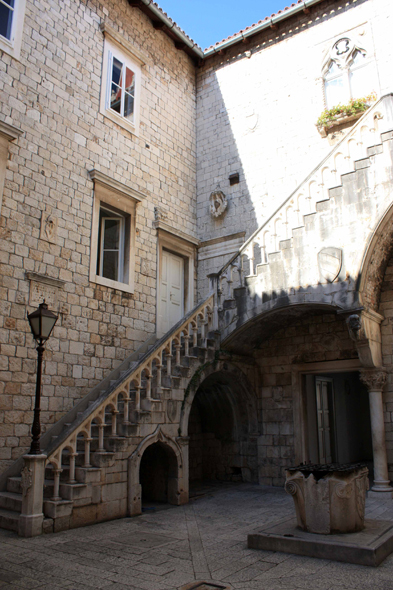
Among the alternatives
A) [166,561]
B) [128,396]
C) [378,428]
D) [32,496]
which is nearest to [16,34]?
[128,396]

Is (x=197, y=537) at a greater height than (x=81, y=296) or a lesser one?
lesser

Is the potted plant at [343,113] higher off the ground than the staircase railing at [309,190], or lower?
higher

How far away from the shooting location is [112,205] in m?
9.45

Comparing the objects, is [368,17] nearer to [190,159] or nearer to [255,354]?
[190,159]

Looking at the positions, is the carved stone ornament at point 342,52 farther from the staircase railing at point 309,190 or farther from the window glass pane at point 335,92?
the staircase railing at point 309,190

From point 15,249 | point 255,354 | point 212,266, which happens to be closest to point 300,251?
point 255,354

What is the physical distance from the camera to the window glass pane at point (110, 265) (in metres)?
9.41

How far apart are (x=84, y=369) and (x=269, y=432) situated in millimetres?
4010

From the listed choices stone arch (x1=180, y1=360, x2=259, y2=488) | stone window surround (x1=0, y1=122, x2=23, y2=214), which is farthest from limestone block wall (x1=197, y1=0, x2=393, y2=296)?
stone window surround (x1=0, y1=122, x2=23, y2=214)

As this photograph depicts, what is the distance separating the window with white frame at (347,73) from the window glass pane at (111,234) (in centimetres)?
554

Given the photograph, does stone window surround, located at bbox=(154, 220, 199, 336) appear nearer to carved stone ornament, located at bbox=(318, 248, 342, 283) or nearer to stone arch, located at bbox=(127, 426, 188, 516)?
stone arch, located at bbox=(127, 426, 188, 516)

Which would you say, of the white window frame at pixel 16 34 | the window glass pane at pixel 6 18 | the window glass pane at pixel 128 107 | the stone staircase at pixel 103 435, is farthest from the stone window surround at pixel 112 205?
the window glass pane at pixel 6 18

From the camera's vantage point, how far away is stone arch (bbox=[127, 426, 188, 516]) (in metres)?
6.53

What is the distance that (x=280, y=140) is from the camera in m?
11.1
